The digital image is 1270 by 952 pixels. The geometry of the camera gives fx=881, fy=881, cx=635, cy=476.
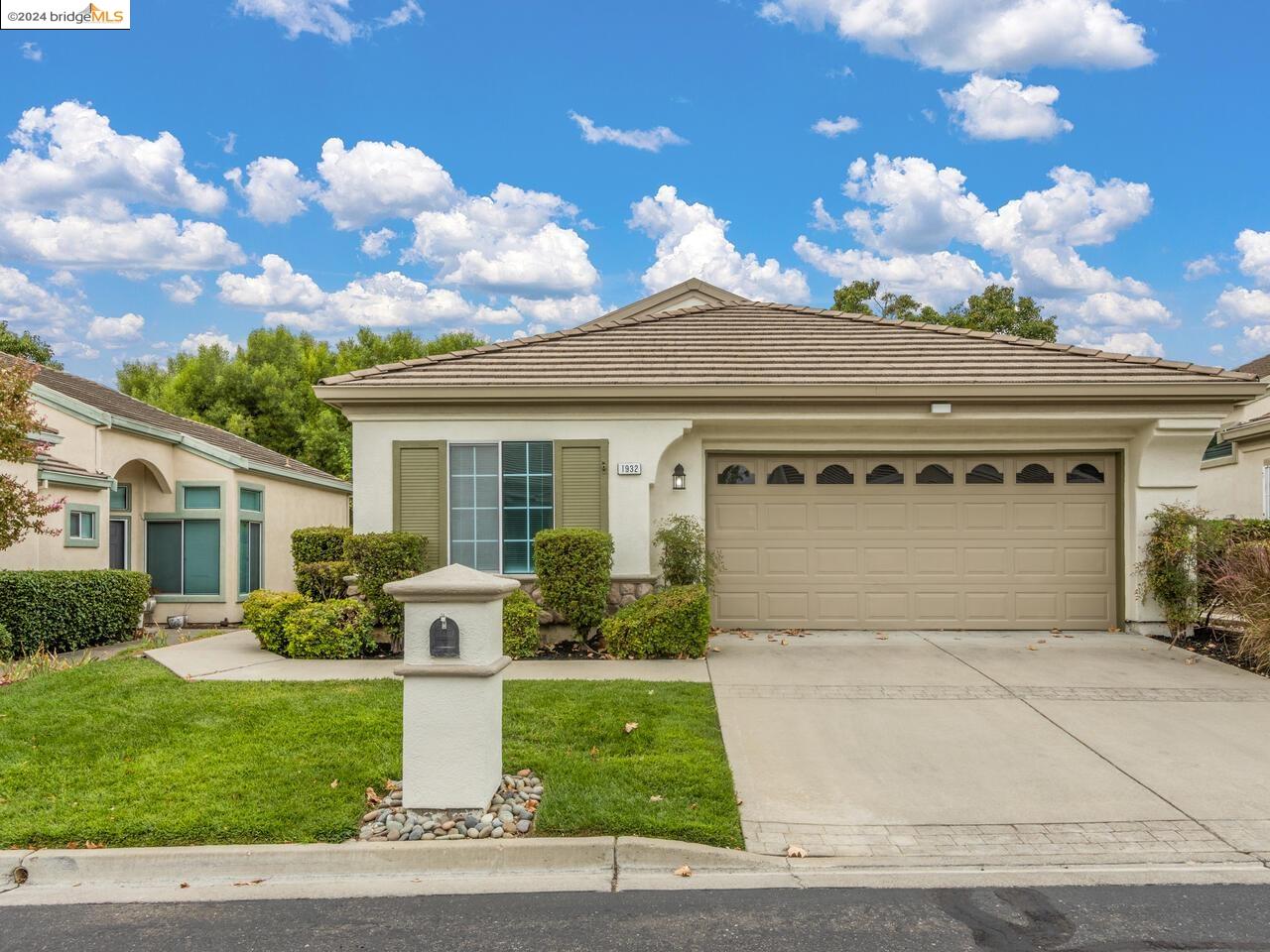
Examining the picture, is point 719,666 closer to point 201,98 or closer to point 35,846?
point 35,846

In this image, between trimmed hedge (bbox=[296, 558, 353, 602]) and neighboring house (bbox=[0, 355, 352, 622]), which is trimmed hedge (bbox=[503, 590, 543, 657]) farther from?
neighboring house (bbox=[0, 355, 352, 622])

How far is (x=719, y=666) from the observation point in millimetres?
8984

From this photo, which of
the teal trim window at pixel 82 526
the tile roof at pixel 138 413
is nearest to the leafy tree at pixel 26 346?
the tile roof at pixel 138 413

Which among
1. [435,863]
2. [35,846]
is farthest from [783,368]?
[35,846]

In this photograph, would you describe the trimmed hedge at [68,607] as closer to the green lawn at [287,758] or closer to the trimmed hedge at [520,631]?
the green lawn at [287,758]

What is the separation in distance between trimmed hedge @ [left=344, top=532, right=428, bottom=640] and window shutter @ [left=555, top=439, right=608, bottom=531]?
1.90 m

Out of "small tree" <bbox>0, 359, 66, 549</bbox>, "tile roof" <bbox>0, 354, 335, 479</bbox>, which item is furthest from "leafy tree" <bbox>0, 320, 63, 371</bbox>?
"small tree" <bbox>0, 359, 66, 549</bbox>

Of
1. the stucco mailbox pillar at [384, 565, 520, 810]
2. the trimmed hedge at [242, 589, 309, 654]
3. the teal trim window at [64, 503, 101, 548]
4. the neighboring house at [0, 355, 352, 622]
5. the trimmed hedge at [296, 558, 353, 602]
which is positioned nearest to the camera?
the stucco mailbox pillar at [384, 565, 520, 810]

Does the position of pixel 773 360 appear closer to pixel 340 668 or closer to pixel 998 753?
pixel 998 753

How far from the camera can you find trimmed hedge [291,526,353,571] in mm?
10609

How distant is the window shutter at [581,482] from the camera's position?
35.2 feet

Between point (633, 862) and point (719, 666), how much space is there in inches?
178

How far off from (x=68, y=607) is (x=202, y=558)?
5871mm

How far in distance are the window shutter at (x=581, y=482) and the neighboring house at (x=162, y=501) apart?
8.45m
